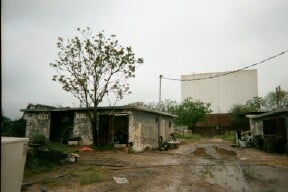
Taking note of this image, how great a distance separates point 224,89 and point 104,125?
115 ft

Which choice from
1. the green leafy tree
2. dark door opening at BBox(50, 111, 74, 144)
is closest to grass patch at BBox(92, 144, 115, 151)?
dark door opening at BBox(50, 111, 74, 144)

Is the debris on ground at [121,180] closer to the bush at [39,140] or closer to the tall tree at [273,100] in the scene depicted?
the bush at [39,140]

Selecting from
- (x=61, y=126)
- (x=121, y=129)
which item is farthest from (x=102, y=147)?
(x=61, y=126)

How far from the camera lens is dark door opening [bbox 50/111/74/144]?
20641mm

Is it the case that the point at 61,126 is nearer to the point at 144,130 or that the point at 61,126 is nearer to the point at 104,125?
the point at 104,125

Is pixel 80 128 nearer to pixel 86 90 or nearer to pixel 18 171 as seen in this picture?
pixel 86 90

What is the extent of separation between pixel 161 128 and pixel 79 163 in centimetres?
1265

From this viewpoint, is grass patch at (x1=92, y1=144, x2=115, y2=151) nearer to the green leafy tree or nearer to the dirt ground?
the dirt ground

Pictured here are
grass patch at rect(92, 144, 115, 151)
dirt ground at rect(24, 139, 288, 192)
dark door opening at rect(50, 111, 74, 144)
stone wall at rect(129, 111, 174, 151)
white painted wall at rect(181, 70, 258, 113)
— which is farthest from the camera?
white painted wall at rect(181, 70, 258, 113)

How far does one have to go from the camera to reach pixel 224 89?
1970 inches

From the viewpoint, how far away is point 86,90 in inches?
695

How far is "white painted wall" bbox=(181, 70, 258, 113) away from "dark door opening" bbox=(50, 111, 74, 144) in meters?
32.8

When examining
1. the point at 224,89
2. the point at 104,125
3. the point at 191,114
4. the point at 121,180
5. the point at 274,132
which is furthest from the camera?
the point at 224,89

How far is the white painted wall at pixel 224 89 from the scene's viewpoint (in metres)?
48.6
